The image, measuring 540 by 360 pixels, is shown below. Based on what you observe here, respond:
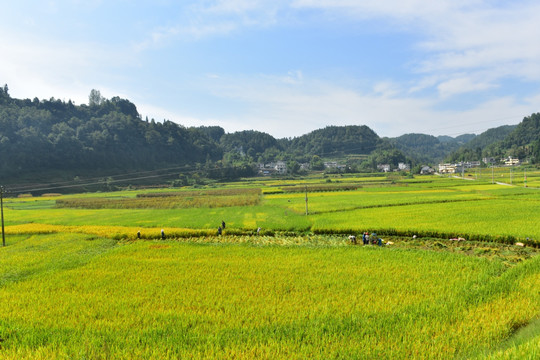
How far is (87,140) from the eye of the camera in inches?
4129

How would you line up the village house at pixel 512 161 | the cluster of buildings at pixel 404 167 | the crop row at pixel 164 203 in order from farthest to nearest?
the cluster of buildings at pixel 404 167 < the village house at pixel 512 161 < the crop row at pixel 164 203

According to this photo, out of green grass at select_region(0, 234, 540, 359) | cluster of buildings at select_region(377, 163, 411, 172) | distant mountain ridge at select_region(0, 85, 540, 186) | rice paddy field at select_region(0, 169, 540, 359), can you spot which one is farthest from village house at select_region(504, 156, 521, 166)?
green grass at select_region(0, 234, 540, 359)

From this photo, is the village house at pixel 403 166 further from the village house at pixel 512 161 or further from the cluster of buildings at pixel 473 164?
the village house at pixel 512 161

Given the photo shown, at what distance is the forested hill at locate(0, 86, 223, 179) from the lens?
280 ft

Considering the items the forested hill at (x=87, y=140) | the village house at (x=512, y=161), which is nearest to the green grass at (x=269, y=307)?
the forested hill at (x=87, y=140)

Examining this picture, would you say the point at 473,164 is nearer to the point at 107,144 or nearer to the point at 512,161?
the point at 512,161

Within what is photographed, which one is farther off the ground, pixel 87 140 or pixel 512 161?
pixel 87 140

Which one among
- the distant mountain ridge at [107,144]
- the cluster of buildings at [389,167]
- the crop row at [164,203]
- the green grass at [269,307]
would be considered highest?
the distant mountain ridge at [107,144]

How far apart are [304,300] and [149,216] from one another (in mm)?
27254

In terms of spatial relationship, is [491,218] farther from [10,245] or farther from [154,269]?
[10,245]

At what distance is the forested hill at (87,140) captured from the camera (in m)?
85.3

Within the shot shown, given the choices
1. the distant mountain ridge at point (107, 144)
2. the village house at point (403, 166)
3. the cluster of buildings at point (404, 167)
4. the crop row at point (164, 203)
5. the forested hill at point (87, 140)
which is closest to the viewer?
the crop row at point (164, 203)

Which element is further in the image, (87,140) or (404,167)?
(404,167)

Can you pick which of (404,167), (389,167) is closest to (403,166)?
(404,167)
